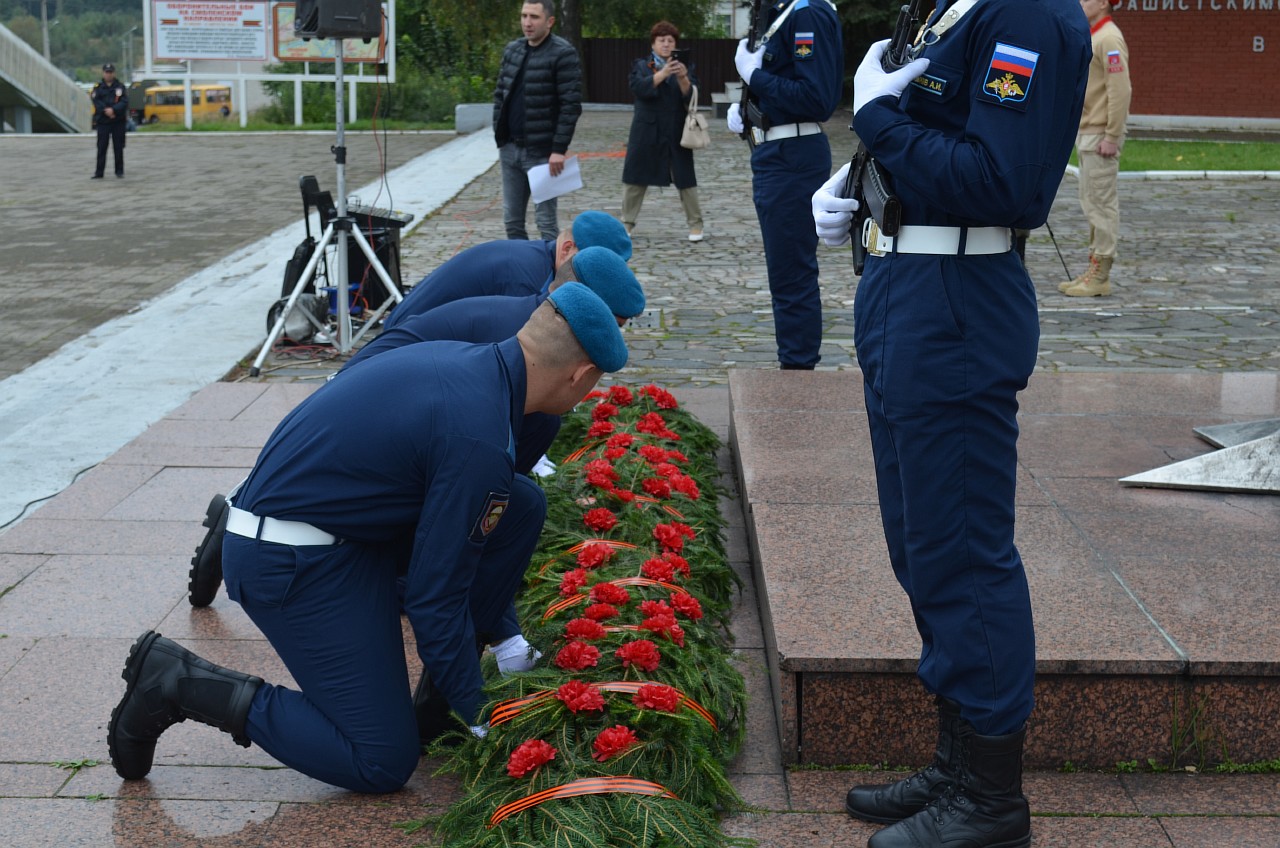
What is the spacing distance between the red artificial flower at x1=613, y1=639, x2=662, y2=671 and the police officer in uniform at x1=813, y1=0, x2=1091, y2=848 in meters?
0.68

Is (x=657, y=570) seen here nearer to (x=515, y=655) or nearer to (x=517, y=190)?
(x=515, y=655)

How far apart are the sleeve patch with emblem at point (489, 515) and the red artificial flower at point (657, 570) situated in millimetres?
844

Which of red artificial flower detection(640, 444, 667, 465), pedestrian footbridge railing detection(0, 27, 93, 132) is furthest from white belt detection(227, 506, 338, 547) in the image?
pedestrian footbridge railing detection(0, 27, 93, 132)

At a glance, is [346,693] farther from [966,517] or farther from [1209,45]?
[1209,45]

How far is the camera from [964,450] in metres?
2.76

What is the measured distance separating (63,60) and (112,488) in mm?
105126

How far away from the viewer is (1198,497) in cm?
459

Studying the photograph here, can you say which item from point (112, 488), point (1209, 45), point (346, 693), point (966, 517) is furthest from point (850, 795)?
point (1209, 45)

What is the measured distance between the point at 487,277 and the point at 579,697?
2040 mm

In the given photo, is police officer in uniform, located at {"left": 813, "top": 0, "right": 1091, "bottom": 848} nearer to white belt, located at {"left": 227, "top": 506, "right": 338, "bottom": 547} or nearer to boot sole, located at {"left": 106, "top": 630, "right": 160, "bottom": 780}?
white belt, located at {"left": 227, "top": 506, "right": 338, "bottom": 547}

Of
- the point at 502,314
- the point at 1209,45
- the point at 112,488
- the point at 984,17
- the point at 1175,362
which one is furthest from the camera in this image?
the point at 1209,45

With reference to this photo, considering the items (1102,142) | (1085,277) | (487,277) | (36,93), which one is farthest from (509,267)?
(36,93)

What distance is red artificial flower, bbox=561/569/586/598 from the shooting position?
3.82 metres

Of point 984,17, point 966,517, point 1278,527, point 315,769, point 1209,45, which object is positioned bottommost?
point 315,769
